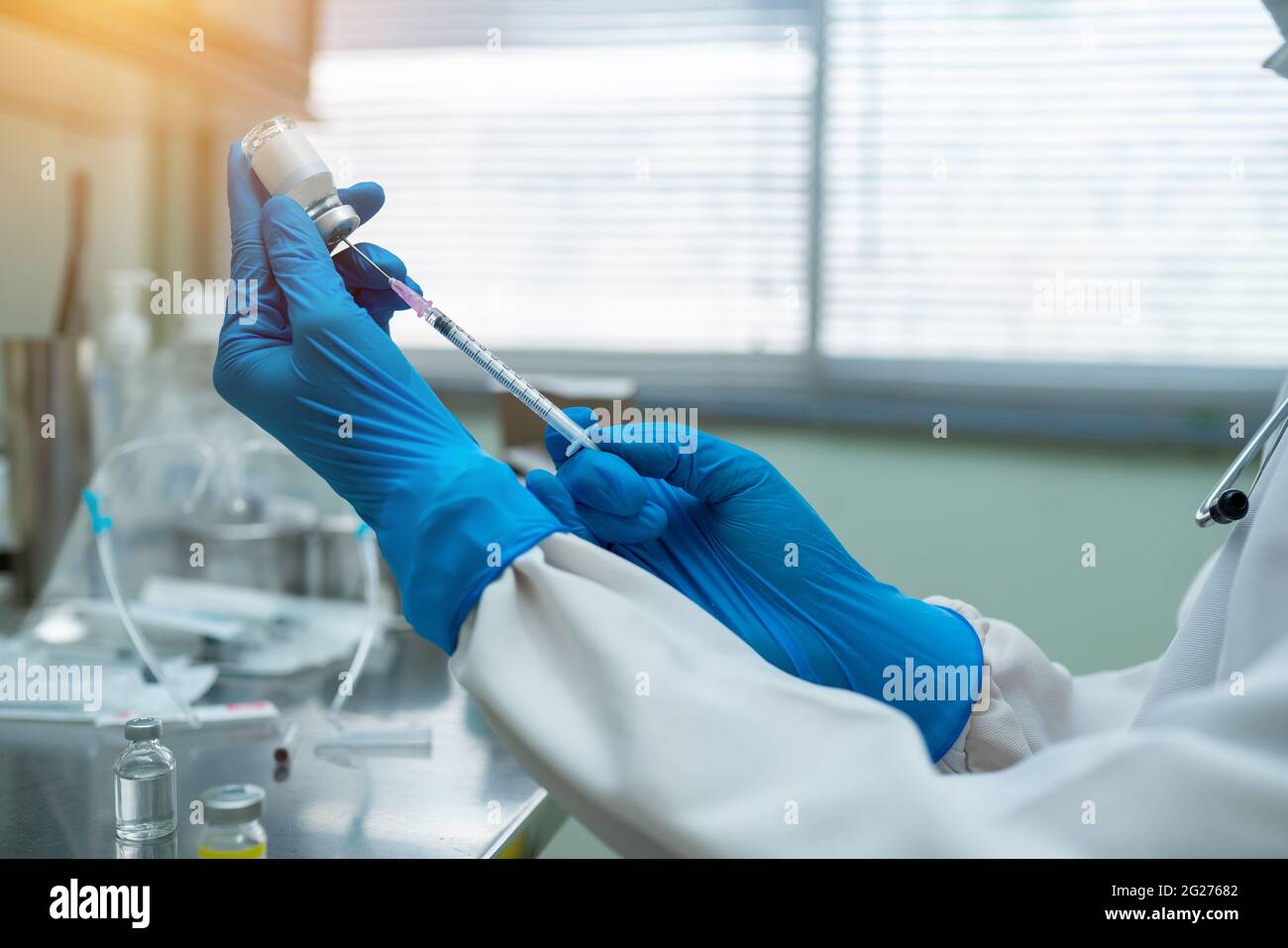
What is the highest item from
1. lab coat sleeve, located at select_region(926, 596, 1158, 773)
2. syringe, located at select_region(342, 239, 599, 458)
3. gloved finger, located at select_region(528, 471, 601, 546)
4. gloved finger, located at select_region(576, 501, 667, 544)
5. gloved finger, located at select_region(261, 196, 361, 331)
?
gloved finger, located at select_region(261, 196, 361, 331)

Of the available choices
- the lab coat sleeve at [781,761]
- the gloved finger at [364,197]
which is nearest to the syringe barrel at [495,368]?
the gloved finger at [364,197]

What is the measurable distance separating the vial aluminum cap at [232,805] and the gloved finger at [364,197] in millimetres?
481

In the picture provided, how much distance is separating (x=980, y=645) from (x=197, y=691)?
0.87 m

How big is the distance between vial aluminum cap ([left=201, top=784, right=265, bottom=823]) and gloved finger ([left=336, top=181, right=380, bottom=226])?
1.58 feet

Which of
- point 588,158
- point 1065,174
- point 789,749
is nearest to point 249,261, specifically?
point 789,749

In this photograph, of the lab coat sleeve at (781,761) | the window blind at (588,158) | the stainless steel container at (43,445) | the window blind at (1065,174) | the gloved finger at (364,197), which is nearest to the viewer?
the lab coat sleeve at (781,761)

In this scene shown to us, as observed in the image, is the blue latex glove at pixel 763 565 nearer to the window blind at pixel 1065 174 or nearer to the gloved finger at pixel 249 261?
the gloved finger at pixel 249 261

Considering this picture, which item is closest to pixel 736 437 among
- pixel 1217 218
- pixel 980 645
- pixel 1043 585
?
pixel 1043 585

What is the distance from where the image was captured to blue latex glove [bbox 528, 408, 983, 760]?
31.7 inches

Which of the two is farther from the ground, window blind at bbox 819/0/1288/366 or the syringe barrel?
window blind at bbox 819/0/1288/366

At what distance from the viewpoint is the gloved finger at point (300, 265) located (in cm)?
76

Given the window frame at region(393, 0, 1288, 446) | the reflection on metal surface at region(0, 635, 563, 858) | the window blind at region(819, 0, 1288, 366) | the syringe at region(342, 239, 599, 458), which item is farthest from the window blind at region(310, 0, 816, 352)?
the syringe at region(342, 239, 599, 458)

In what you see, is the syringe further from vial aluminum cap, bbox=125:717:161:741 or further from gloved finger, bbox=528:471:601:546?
vial aluminum cap, bbox=125:717:161:741
